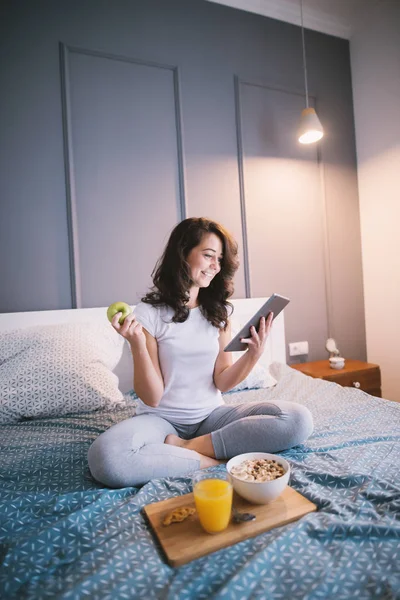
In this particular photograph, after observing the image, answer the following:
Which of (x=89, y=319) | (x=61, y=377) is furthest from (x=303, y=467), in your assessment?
(x=89, y=319)

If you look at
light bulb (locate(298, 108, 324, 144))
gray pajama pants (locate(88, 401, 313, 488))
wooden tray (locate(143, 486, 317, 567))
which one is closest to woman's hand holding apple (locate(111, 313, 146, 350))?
gray pajama pants (locate(88, 401, 313, 488))

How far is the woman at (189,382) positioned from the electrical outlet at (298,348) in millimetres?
1314

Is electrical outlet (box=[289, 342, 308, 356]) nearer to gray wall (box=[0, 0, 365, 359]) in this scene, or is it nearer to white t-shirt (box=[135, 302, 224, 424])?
gray wall (box=[0, 0, 365, 359])

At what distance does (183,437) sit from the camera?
1.31 meters

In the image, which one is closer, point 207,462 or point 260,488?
point 260,488

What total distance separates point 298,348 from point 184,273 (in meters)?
1.58

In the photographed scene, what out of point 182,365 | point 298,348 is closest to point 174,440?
point 182,365

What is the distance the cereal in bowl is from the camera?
84 centimetres

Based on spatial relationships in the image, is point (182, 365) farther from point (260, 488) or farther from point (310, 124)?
point (310, 124)

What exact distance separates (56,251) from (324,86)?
2.37 meters

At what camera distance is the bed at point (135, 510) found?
63cm

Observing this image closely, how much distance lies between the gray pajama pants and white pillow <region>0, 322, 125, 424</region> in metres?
0.45

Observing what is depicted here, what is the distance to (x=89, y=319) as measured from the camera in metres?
2.03

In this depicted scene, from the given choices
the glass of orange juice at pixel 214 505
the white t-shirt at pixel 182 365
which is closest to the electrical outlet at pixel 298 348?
the white t-shirt at pixel 182 365
